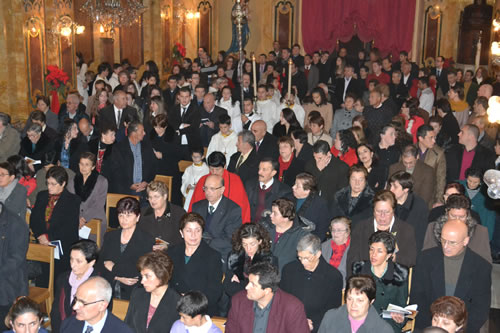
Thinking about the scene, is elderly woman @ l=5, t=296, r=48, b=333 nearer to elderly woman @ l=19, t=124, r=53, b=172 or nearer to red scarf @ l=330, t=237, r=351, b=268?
red scarf @ l=330, t=237, r=351, b=268

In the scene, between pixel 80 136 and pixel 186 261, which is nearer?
pixel 186 261

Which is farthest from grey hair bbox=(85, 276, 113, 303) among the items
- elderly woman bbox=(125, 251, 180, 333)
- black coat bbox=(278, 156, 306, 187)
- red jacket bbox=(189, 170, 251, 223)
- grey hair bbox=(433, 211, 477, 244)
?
black coat bbox=(278, 156, 306, 187)

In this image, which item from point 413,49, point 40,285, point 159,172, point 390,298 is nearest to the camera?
point 390,298

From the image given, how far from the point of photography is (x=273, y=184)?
695 cm

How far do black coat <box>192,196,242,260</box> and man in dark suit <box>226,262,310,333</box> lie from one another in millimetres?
Answer: 1616

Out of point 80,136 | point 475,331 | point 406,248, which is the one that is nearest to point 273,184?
point 406,248

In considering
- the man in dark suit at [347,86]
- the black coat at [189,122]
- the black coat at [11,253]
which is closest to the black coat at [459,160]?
the black coat at [189,122]

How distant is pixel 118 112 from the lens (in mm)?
10367

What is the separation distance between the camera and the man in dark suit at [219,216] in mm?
6273

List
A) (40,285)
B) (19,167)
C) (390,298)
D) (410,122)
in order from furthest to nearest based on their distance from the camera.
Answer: (410,122)
(19,167)
(40,285)
(390,298)

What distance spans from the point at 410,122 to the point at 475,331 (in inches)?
207

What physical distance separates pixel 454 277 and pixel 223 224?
7.32ft

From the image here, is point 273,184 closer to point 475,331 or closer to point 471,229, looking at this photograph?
point 471,229

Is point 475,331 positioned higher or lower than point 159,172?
lower
